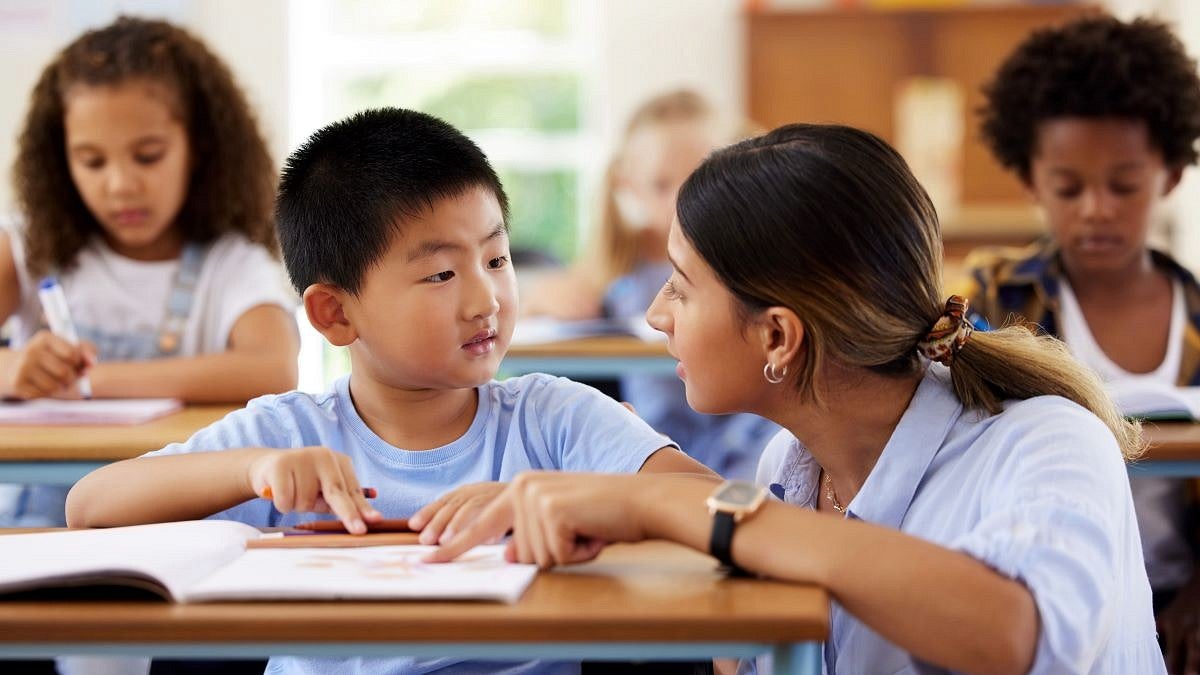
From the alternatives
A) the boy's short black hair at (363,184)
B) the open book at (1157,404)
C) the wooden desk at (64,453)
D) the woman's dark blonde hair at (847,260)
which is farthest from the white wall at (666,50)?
the woman's dark blonde hair at (847,260)

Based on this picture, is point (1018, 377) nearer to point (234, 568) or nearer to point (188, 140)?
point (234, 568)

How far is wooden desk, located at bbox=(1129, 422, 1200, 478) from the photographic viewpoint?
1.75 m

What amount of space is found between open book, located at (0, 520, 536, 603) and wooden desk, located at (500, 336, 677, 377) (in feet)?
5.05

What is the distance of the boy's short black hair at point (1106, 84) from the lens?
100 inches

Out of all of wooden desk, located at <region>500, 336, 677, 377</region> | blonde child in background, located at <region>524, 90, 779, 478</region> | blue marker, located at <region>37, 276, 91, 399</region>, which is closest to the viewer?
blue marker, located at <region>37, 276, 91, 399</region>

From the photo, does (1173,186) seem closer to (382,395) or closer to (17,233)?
(382,395)

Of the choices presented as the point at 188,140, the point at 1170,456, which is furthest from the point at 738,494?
the point at 188,140

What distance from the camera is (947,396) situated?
1.34 meters

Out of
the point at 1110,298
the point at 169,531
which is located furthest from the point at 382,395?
the point at 1110,298

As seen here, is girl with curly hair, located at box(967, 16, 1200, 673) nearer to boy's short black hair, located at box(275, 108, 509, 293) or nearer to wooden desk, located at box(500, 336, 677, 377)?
wooden desk, located at box(500, 336, 677, 377)

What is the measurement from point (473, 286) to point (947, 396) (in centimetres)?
50

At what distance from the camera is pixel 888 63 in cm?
617

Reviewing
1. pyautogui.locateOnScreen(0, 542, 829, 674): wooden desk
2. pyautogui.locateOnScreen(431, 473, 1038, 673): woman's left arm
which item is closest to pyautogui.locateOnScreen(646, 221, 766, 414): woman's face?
pyautogui.locateOnScreen(431, 473, 1038, 673): woman's left arm

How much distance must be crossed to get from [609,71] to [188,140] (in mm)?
3964
